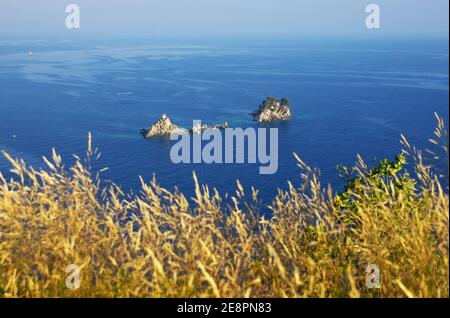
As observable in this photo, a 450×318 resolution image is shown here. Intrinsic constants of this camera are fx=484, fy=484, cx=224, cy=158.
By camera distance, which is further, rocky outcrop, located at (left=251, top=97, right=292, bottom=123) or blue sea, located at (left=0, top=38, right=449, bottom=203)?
rocky outcrop, located at (left=251, top=97, right=292, bottom=123)

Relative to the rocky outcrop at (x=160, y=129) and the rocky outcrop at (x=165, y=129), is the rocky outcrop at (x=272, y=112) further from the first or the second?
Answer: the rocky outcrop at (x=160, y=129)

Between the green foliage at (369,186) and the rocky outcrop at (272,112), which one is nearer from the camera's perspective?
the green foliage at (369,186)

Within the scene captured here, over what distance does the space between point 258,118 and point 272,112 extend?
4313 millimetres

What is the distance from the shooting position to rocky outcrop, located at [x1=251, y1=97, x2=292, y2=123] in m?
125

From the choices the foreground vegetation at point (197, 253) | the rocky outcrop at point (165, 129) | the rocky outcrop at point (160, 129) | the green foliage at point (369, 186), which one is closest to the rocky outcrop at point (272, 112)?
the rocky outcrop at point (165, 129)

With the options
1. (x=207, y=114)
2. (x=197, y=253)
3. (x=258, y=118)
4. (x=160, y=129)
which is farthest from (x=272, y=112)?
(x=197, y=253)

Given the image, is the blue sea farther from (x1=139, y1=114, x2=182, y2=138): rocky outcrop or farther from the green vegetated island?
(x1=139, y1=114, x2=182, y2=138): rocky outcrop

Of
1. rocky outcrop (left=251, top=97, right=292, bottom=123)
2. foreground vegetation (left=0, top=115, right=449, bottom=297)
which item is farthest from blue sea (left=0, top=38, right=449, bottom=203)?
foreground vegetation (left=0, top=115, right=449, bottom=297)

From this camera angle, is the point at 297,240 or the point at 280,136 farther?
the point at 280,136

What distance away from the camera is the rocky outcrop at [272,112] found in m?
125
